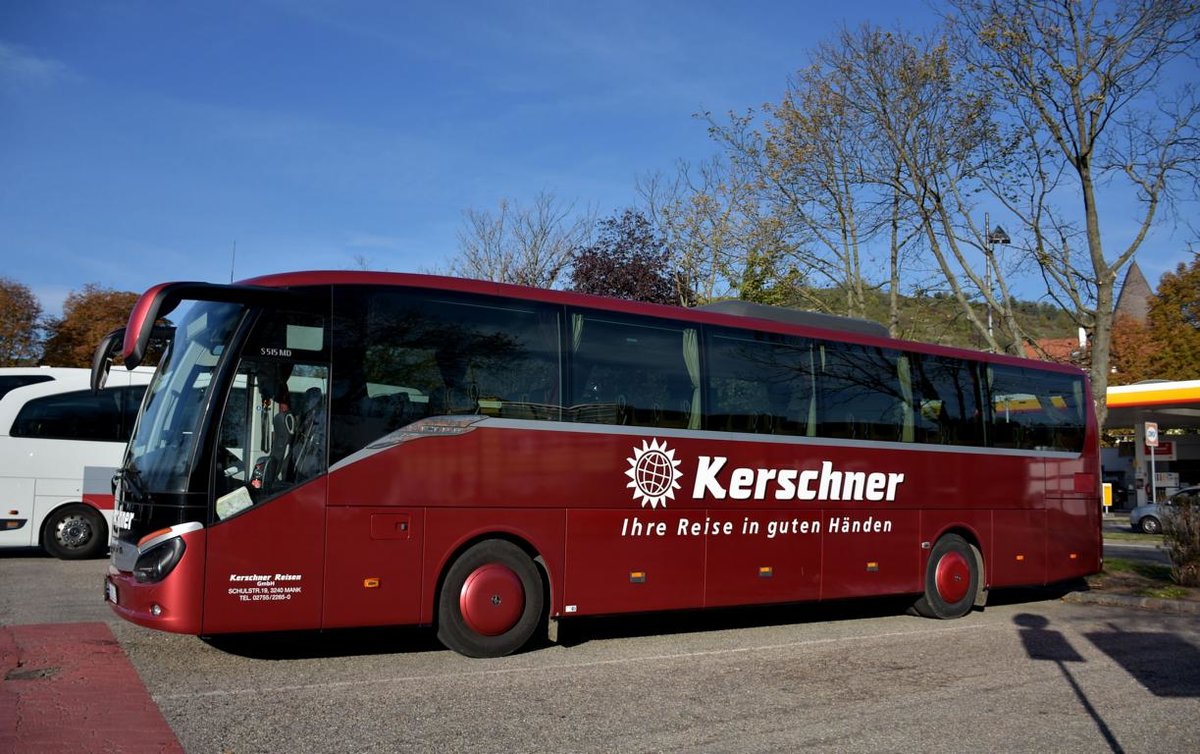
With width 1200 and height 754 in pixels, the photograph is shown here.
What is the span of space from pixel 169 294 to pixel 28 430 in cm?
1032

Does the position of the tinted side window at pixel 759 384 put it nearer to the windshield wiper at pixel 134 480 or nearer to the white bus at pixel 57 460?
the windshield wiper at pixel 134 480

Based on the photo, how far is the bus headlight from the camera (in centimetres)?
769

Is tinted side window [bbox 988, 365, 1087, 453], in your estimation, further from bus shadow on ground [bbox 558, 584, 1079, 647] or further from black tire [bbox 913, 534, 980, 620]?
bus shadow on ground [bbox 558, 584, 1079, 647]

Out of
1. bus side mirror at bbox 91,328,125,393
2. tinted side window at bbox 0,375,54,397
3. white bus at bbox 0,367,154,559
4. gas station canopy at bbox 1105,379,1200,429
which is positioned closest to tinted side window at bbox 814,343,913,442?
bus side mirror at bbox 91,328,125,393

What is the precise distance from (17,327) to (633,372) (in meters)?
49.2

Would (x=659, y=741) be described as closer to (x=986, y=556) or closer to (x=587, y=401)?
(x=587, y=401)

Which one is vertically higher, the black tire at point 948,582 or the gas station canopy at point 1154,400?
the gas station canopy at point 1154,400

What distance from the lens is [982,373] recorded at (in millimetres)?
13602

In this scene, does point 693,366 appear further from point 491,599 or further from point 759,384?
point 491,599

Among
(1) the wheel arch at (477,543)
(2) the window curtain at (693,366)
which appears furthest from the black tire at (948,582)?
(1) the wheel arch at (477,543)

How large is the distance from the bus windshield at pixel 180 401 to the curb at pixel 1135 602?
479 inches

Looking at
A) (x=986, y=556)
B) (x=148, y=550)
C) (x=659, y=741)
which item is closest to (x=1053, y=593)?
(x=986, y=556)

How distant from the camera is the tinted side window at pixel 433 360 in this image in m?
8.52

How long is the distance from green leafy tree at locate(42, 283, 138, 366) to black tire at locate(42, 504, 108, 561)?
3522cm
